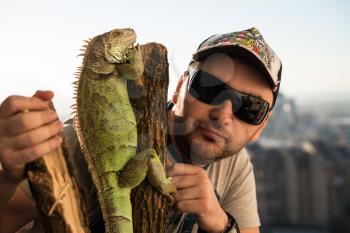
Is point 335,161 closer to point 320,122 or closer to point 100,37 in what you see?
point 320,122

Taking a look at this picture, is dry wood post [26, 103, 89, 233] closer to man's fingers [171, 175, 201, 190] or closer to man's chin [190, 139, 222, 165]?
man's fingers [171, 175, 201, 190]

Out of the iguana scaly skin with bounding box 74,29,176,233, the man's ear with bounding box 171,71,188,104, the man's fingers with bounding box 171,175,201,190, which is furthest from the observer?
the man's ear with bounding box 171,71,188,104

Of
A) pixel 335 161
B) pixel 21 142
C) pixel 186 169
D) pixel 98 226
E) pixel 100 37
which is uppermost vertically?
pixel 100 37

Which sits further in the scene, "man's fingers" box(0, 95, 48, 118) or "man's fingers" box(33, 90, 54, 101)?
"man's fingers" box(33, 90, 54, 101)

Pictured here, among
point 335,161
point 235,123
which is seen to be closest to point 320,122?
point 335,161

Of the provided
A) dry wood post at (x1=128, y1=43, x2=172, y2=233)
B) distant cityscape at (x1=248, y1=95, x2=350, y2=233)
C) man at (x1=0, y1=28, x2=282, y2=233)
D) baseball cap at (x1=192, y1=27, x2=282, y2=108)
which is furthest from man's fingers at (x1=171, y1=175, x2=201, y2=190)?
distant cityscape at (x1=248, y1=95, x2=350, y2=233)

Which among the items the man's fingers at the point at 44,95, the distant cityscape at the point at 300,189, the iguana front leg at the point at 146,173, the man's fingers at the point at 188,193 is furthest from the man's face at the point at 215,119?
the distant cityscape at the point at 300,189
